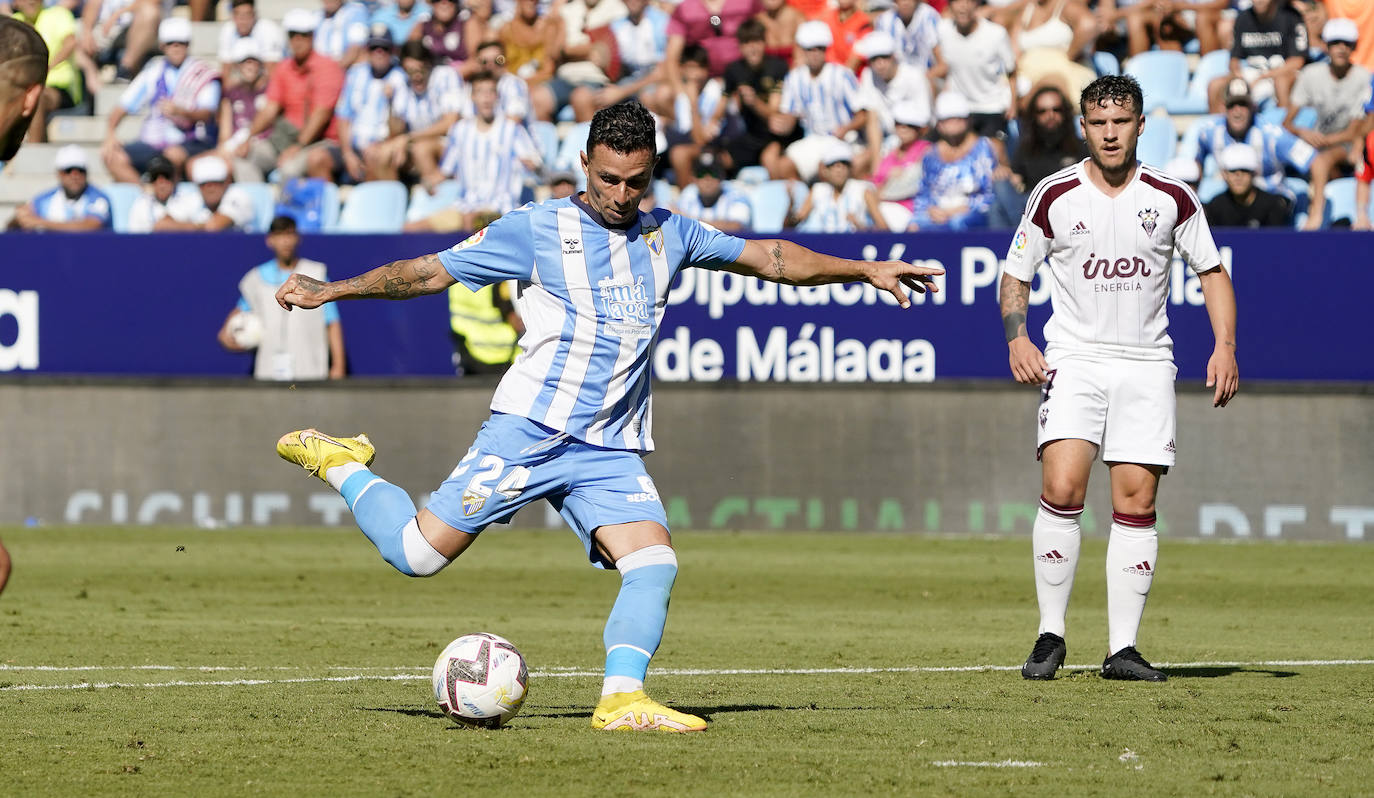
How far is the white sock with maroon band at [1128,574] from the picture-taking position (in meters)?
8.21

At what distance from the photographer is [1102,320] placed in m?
8.18

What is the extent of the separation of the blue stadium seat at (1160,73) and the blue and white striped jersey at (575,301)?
12.5 meters

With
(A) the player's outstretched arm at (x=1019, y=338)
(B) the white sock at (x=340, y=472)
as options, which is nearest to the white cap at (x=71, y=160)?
(B) the white sock at (x=340, y=472)

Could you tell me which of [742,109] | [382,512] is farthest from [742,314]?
[382,512]

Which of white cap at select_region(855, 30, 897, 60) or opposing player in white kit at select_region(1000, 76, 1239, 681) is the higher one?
white cap at select_region(855, 30, 897, 60)

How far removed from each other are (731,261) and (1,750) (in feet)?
9.52

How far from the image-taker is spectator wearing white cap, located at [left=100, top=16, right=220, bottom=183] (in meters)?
20.3

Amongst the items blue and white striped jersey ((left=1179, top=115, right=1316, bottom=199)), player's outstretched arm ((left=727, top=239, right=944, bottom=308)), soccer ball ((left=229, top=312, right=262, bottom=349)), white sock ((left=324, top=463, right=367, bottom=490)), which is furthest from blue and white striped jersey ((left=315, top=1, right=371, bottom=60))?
player's outstretched arm ((left=727, top=239, right=944, bottom=308))

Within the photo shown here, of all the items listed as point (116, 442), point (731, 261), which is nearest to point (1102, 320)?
point (731, 261)

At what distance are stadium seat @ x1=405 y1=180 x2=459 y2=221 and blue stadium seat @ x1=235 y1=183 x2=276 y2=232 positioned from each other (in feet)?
4.33

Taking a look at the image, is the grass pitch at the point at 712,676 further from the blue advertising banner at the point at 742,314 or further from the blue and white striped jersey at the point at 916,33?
the blue and white striped jersey at the point at 916,33

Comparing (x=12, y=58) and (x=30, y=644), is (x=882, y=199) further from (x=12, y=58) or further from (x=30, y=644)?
(x=12, y=58)

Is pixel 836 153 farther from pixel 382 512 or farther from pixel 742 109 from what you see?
pixel 382 512

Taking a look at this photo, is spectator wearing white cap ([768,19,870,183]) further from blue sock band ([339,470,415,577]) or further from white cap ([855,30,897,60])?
blue sock band ([339,470,415,577])
